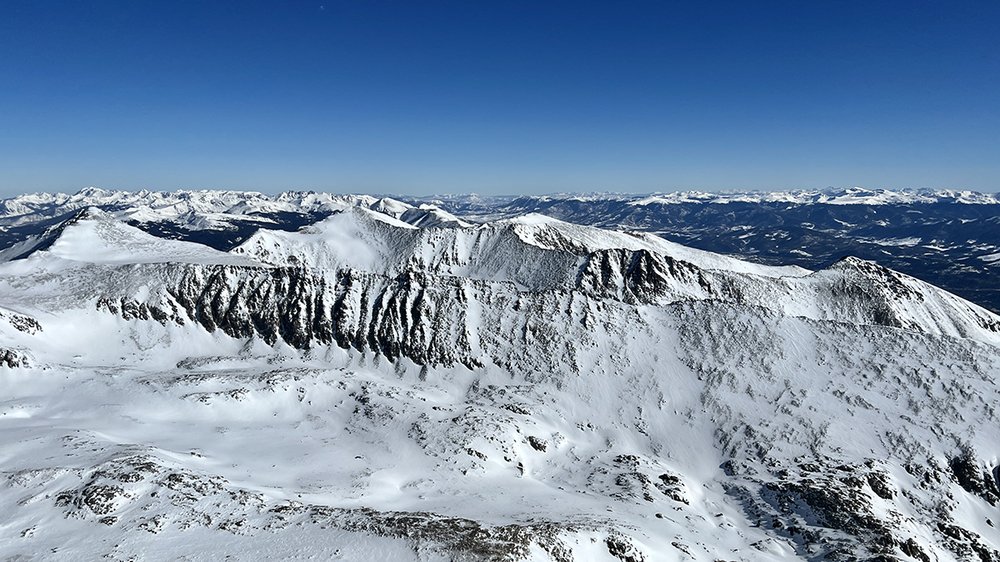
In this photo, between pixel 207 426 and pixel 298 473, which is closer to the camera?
pixel 298 473

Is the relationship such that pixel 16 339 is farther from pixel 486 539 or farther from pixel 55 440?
pixel 486 539

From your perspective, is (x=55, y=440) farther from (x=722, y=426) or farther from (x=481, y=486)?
(x=722, y=426)

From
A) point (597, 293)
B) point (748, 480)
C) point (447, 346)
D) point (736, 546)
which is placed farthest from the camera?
point (597, 293)

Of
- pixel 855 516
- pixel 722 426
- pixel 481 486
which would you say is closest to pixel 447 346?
pixel 481 486

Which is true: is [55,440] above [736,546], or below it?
above

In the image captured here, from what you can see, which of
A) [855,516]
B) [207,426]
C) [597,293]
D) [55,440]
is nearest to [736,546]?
[855,516]

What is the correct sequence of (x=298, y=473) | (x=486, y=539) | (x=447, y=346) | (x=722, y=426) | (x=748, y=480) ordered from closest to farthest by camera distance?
(x=486, y=539), (x=298, y=473), (x=748, y=480), (x=722, y=426), (x=447, y=346)
